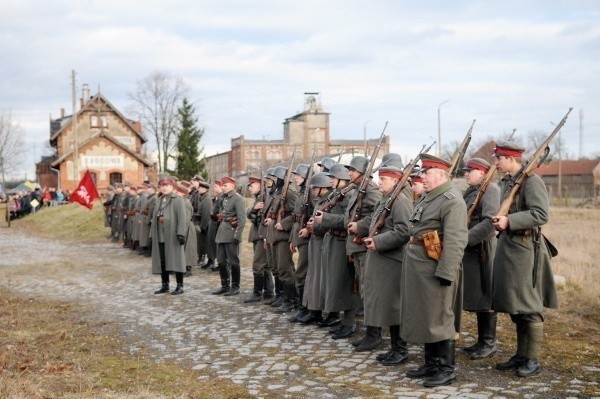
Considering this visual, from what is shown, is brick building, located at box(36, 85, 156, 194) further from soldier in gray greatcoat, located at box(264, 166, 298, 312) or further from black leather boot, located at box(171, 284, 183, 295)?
soldier in gray greatcoat, located at box(264, 166, 298, 312)

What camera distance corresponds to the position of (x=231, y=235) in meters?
12.3

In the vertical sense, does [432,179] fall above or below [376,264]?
above

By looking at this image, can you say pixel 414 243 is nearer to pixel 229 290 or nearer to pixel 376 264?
pixel 376 264

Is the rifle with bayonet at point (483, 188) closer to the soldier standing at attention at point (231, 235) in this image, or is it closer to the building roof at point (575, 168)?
the soldier standing at attention at point (231, 235)

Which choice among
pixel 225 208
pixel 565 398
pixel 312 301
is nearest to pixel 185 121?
pixel 225 208

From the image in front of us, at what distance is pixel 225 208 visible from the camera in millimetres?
12625

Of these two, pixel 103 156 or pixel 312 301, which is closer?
pixel 312 301

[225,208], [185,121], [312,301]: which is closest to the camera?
[312,301]

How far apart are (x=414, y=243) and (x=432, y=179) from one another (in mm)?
623

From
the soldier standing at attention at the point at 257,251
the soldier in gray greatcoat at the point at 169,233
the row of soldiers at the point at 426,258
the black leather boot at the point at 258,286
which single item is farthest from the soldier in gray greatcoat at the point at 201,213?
the row of soldiers at the point at 426,258

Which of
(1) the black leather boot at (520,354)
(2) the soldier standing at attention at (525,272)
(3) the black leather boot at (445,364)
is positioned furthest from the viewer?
(1) the black leather boot at (520,354)

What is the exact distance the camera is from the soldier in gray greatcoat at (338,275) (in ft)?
28.8

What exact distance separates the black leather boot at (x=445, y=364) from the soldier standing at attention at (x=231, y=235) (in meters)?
6.06

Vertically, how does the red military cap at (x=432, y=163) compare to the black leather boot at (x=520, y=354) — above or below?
above
